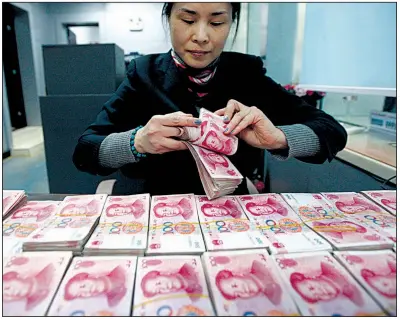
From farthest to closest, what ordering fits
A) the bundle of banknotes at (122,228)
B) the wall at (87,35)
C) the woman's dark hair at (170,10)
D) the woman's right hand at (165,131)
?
the wall at (87,35), the woman's dark hair at (170,10), the woman's right hand at (165,131), the bundle of banknotes at (122,228)

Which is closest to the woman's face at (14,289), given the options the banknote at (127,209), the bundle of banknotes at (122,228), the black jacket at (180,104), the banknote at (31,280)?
the banknote at (31,280)

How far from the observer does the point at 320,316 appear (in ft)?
1.52

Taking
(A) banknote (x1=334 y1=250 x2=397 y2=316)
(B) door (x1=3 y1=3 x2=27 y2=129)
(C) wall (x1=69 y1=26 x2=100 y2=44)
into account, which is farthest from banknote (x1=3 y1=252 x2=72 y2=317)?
(C) wall (x1=69 y1=26 x2=100 y2=44)

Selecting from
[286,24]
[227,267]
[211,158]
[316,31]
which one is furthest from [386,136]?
[286,24]

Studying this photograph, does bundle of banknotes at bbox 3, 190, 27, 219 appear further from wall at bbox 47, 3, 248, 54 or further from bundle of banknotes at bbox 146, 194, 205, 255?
wall at bbox 47, 3, 248, 54

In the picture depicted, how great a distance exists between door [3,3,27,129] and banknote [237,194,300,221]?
5.64m

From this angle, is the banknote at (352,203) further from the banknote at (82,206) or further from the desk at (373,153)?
the banknote at (82,206)

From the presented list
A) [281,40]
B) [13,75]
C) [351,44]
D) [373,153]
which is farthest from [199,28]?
[13,75]

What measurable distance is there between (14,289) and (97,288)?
13 centimetres

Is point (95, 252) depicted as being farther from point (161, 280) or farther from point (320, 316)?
point (320, 316)

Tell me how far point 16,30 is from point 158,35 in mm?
2557

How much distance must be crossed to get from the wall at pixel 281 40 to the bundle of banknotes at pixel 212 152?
2832 mm

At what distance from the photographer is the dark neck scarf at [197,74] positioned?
1158 mm

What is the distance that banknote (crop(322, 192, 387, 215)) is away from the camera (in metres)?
0.79
